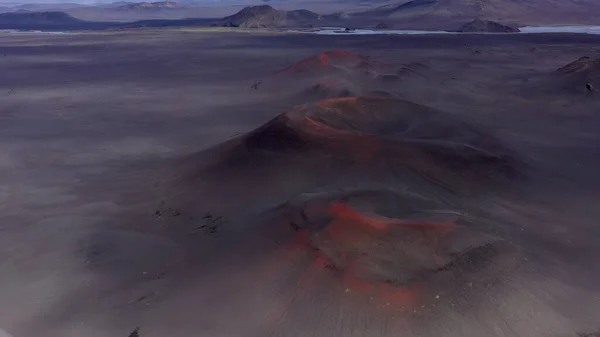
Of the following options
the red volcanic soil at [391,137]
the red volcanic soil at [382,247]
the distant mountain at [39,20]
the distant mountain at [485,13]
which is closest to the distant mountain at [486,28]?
the distant mountain at [485,13]

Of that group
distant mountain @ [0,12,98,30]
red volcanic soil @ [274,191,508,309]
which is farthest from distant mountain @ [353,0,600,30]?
red volcanic soil @ [274,191,508,309]

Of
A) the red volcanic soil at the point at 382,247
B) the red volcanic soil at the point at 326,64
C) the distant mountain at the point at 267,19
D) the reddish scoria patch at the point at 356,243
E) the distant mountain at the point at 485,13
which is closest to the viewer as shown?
the reddish scoria patch at the point at 356,243

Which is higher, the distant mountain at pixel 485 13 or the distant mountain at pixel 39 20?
the distant mountain at pixel 485 13

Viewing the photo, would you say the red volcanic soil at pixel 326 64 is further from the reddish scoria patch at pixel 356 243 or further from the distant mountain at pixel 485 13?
the distant mountain at pixel 485 13

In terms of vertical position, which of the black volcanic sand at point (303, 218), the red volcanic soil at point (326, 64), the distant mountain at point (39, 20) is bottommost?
the black volcanic sand at point (303, 218)

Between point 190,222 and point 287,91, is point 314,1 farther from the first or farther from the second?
point 190,222

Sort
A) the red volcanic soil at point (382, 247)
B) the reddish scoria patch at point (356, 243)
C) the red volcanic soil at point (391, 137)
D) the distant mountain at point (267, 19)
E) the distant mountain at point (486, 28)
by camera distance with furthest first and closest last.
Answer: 1. the distant mountain at point (267, 19)
2. the distant mountain at point (486, 28)
3. the red volcanic soil at point (391, 137)
4. the red volcanic soil at point (382, 247)
5. the reddish scoria patch at point (356, 243)

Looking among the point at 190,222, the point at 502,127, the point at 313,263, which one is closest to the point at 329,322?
the point at 313,263

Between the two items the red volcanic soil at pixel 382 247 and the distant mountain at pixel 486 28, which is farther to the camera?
the distant mountain at pixel 486 28
